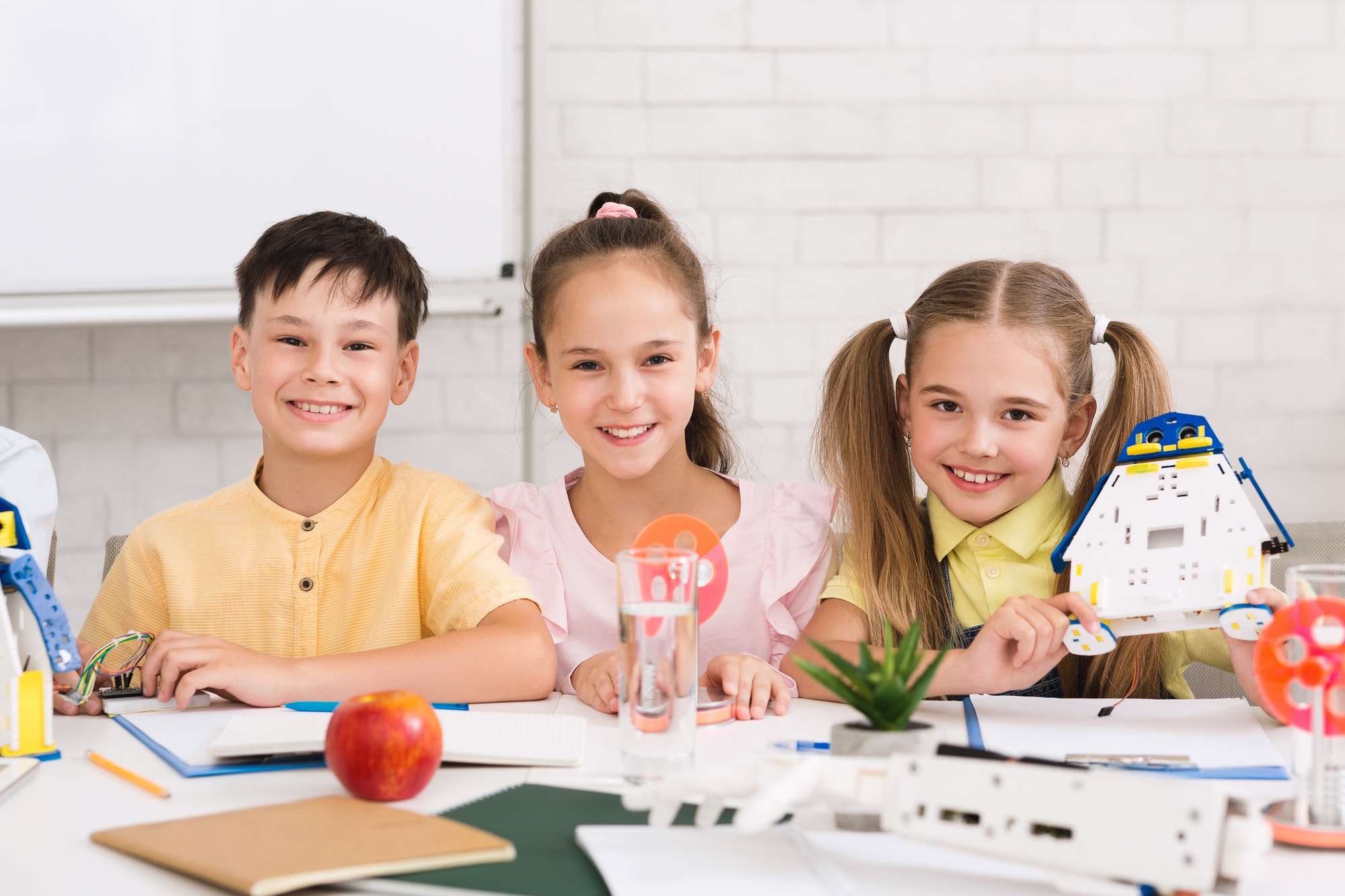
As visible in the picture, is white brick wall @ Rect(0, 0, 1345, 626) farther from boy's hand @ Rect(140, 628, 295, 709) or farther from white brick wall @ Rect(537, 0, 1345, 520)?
boy's hand @ Rect(140, 628, 295, 709)

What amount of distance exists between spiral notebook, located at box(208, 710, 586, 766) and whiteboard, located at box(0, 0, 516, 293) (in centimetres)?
156

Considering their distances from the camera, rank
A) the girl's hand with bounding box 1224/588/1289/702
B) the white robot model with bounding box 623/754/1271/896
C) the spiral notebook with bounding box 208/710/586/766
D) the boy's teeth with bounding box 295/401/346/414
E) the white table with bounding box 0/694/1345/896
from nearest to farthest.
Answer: the white robot model with bounding box 623/754/1271/896 < the white table with bounding box 0/694/1345/896 < the spiral notebook with bounding box 208/710/586/766 < the girl's hand with bounding box 1224/588/1289/702 < the boy's teeth with bounding box 295/401/346/414

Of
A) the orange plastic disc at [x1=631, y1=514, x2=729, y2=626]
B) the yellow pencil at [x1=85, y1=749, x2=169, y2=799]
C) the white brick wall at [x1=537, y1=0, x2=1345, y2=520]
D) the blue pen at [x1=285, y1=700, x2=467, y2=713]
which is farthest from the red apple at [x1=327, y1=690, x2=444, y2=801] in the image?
the white brick wall at [x1=537, y1=0, x2=1345, y2=520]

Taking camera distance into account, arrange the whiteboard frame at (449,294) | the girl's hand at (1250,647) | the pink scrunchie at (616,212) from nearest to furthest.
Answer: the girl's hand at (1250,647) < the pink scrunchie at (616,212) < the whiteboard frame at (449,294)

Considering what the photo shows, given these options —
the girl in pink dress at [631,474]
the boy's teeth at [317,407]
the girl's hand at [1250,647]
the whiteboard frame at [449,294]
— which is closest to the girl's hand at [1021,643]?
the girl's hand at [1250,647]

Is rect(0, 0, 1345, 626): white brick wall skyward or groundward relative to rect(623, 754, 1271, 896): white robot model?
skyward

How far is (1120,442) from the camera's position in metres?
1.45

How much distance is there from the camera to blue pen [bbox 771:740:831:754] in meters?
1.00

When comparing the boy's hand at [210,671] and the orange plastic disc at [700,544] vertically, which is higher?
the orange plastic disc at [700,544]

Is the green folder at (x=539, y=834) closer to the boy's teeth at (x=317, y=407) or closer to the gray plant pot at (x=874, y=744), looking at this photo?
the gray plant pot at (x=874, y=744)

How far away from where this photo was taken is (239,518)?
1.51 m

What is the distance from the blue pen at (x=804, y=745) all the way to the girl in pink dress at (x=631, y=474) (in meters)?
0.47

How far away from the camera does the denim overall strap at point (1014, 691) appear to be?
4.72 ft

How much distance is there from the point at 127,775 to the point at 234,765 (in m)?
0.08
